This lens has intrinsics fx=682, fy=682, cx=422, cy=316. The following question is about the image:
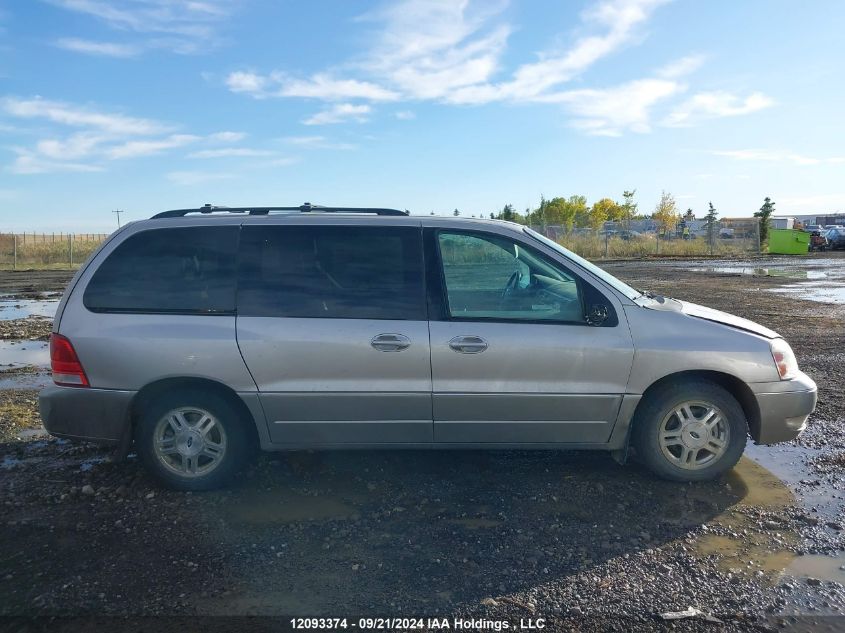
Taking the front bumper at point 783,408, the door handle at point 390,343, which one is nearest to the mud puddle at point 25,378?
the door handle at point 390,343

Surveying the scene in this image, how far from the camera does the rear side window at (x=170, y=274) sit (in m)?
4.73

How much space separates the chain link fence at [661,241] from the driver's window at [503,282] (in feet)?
113

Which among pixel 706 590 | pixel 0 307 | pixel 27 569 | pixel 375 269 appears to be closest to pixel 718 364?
pixel 706 590

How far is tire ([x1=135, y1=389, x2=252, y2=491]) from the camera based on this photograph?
4719 mm

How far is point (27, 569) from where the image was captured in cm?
372

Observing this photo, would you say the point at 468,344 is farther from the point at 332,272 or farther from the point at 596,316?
the point at 332,272

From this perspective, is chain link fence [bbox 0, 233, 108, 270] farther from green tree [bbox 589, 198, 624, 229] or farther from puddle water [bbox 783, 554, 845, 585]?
green tree [bbox 589, 198, 624, 229]

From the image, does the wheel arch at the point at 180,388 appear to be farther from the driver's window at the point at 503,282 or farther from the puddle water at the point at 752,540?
the puddle water at the point at 752,540

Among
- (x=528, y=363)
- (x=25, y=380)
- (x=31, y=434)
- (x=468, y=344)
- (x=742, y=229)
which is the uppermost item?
(x=742, y=229)

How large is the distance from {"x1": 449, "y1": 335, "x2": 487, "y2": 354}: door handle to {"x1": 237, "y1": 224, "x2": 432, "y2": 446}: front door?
0.68 feet

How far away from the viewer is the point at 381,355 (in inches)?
180

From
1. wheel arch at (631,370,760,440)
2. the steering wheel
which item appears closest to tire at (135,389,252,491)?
the steering wheel

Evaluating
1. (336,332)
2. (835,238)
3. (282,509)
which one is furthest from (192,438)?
(835,238)

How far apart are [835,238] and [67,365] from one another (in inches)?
Answer: 2077
